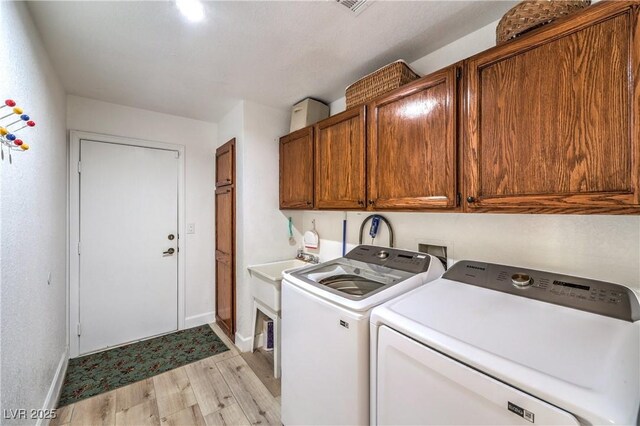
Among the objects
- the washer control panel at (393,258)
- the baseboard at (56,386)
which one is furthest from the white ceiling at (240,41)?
the baseboard at (56,386)

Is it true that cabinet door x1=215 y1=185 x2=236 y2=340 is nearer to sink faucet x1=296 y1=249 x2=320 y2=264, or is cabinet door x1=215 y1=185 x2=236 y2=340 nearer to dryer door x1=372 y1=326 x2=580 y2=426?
sink faucet x1=296 y1=249 x2=320 y2=264

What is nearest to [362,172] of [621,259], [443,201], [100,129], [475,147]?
[443,201]

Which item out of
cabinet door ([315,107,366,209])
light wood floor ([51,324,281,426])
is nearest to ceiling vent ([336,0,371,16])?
cabinet door ([315,107,366,209])

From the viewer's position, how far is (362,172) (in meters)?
1.74

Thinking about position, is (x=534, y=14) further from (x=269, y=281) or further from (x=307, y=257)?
(x=307, y=257)

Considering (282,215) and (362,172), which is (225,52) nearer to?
(362,172)

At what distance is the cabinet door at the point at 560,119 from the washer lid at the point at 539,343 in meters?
0.40

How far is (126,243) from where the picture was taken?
2.59 meters

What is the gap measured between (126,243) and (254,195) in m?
1.42

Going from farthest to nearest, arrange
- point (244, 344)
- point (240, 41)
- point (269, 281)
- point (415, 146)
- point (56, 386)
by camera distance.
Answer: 1. point (244, 344)
2. point (269, 281)
3. point (56, 386)
4. point (240, 41)
5. point (415, 146)

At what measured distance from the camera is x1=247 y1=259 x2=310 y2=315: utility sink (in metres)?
2.06

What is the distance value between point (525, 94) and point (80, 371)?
11.7 feet

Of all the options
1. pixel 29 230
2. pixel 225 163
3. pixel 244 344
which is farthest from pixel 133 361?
pixel 225 163

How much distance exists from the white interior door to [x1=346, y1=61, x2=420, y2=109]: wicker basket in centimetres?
212
